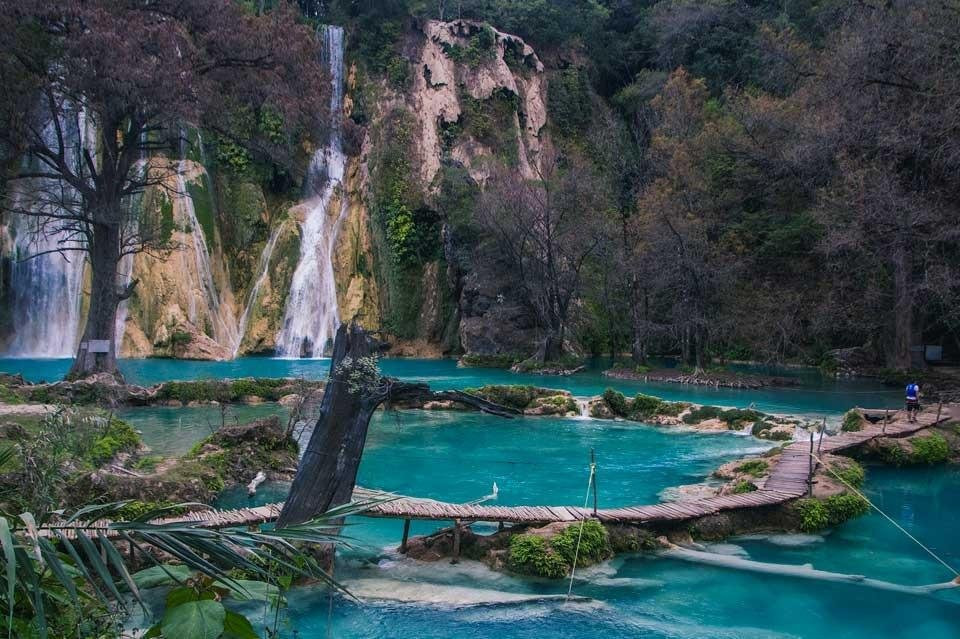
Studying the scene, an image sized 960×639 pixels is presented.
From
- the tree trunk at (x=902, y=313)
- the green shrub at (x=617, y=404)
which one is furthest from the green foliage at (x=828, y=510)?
the tree trunk at (x=902, y=313)

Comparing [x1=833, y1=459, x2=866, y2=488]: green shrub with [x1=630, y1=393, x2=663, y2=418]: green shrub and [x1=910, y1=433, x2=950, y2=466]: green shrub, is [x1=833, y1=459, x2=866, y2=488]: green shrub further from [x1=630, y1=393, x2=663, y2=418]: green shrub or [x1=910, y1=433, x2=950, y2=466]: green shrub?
[x1=630, y1=393, x2=663, y2=418]: green shrub

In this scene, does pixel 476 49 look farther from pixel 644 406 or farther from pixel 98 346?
pixel 98 346

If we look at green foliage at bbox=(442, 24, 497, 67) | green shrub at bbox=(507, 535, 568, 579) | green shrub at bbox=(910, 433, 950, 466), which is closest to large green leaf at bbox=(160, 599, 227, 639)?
green shrub at bbox=(507, 535, 568, 579)

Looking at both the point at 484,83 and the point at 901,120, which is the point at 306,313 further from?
the point at 901,120

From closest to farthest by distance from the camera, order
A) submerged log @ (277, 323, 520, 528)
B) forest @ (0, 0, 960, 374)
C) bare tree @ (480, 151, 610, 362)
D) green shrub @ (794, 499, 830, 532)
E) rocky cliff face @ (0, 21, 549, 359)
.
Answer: submerged log @ (277, 323, 520, 528) < green shrub @ (794, 499, 830, 532) < forest @ (0, 0, 960, 374) < bare tree @ (480, 151, 610, 362) < rocky cliff face @ (0, 21, 549, 359)

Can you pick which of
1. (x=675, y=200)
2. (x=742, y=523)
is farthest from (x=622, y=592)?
(x=675, y=200)

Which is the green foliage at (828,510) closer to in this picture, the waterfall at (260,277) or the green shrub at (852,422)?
the green shrub at (852,422)

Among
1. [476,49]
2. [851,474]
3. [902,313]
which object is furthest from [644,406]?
[476,49]
